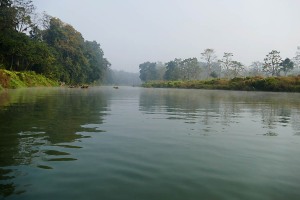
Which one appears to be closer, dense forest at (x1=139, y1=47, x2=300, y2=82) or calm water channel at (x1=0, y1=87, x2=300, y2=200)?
calm water channel at (x1=0, y1=87, x2=300, y2=200)

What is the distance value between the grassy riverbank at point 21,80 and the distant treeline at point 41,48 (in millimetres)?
2885

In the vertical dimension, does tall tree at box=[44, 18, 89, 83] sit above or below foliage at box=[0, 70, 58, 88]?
above

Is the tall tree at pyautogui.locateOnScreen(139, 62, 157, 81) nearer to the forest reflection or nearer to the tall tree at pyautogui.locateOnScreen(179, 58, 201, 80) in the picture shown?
the tall tree at pyautogui.locateOnScreen(179, 58, 201, 80)

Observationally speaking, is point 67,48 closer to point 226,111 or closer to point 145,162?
point 226,111

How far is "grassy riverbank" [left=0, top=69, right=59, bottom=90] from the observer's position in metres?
34.4

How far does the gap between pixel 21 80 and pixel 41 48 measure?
545 inches

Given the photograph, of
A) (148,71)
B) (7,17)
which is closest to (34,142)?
(7,17)

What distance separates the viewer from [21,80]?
45625 mm

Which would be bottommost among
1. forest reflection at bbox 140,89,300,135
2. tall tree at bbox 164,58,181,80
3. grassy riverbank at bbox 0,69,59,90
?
forest reflection at bbox 140,89,300,135

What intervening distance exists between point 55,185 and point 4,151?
2.35 meters

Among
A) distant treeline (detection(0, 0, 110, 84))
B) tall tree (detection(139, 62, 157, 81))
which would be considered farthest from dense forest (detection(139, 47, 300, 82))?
distant treeline (detection(0, 0, 110, 84))

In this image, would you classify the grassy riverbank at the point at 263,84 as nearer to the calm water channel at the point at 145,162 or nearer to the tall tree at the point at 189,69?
the calm water channel at the point at 145,162

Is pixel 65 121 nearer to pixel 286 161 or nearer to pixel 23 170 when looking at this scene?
pixel 23 170

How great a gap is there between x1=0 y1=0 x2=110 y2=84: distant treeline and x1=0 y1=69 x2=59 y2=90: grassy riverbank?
289 cm
